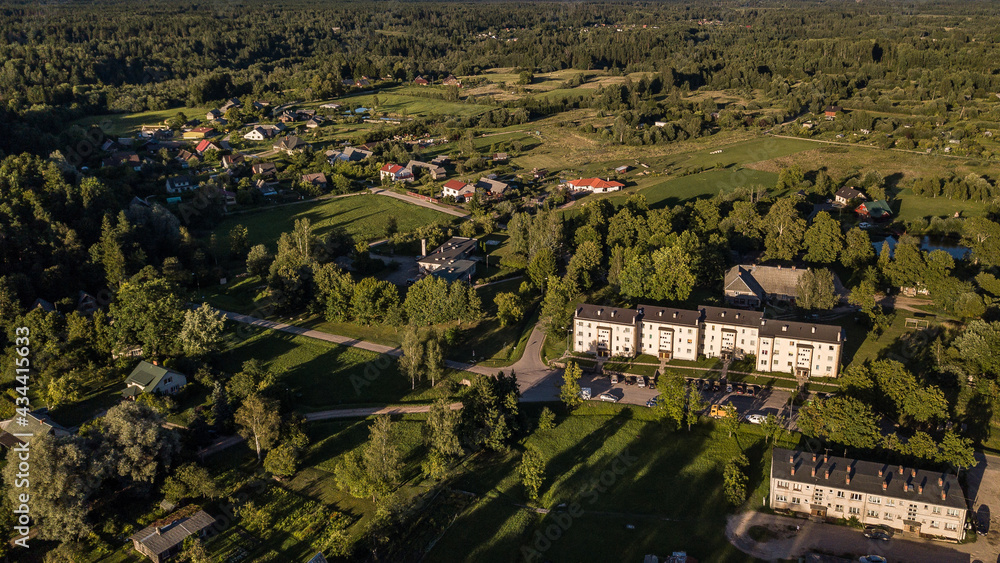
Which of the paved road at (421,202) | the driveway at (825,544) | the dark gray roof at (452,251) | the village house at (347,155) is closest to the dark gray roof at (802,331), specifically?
the driveway at (825,544)

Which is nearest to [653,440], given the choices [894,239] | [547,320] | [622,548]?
[622,548]

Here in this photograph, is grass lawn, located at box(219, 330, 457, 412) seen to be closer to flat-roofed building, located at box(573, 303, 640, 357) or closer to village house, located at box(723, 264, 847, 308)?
flat-roofed building, located at box(573, 303, 640, 357)

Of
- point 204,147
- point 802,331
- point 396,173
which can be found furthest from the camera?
point 204,147

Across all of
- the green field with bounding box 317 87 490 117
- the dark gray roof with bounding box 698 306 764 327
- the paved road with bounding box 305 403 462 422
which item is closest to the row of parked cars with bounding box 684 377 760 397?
the dark gray roof with bounding box 698 306 764 327

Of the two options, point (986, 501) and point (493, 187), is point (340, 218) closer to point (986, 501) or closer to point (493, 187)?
point (493, 187)

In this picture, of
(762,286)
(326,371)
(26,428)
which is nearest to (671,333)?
(762,286)

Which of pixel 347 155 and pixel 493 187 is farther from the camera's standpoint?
pixel 347 155

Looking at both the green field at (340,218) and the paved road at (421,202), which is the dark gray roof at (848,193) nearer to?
the paved road at (421,202)
